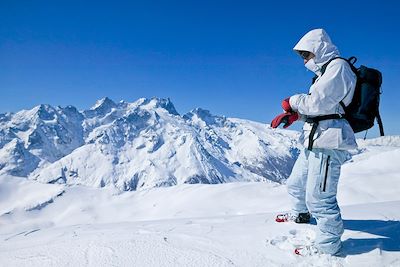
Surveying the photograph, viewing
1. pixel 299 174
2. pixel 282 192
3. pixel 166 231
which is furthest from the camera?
pixel 282 192

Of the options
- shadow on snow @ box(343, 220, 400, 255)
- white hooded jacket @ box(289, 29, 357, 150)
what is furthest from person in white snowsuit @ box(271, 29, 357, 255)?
shadow on snow @ box(343, 220, 400, 255)

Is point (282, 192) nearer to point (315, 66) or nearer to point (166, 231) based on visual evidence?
point (166, 231)

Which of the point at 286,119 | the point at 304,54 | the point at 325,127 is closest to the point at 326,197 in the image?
the point at 325,127

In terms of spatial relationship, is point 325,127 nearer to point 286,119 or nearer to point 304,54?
point 286,119

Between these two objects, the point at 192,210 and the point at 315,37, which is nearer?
the point at 315,37

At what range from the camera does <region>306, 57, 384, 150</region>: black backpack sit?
4.38 meters

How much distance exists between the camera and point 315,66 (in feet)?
15.7

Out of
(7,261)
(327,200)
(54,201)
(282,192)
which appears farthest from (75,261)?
(54,201)

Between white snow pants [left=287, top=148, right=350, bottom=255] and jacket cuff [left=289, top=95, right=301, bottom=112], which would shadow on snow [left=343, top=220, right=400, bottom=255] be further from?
jacket cuff [left=289, top=95, right=301, bottom=112]

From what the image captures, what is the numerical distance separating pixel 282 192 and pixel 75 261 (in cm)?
1078

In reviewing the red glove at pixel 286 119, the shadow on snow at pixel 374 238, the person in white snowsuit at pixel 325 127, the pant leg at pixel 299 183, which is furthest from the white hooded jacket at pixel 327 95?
the shadow on snow at pixel 374 238

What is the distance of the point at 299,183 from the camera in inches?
217

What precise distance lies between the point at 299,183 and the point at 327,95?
5.84 feet

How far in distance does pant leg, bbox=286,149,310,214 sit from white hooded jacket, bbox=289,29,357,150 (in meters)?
0.65
